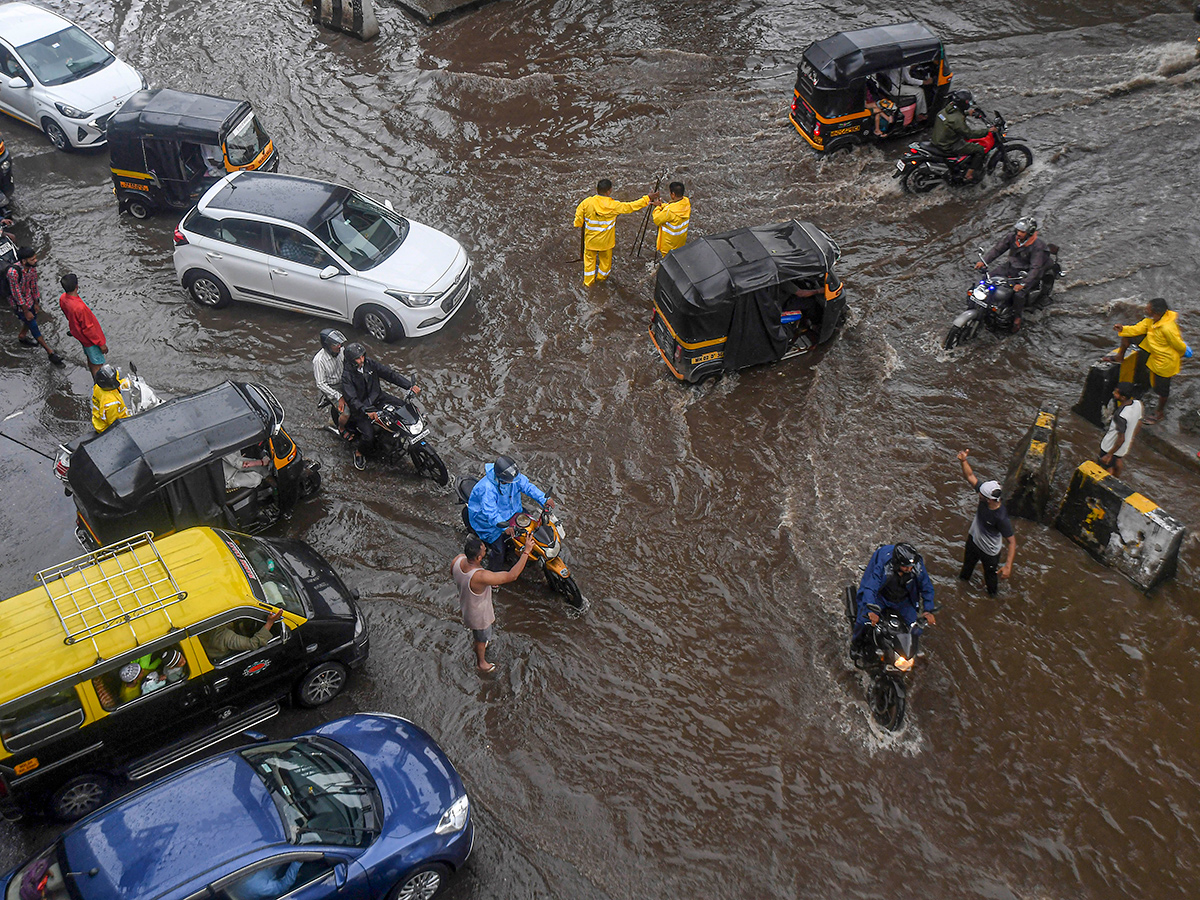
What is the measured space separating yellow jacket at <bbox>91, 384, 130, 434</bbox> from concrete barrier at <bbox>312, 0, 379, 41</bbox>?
12090 millimetres

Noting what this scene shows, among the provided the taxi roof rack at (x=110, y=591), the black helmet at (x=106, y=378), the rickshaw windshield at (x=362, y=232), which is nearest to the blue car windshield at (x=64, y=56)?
the rickshaw windshield at (x=362, y=232)

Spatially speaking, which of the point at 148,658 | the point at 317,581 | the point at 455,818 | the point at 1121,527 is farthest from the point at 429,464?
the point at 1121,527

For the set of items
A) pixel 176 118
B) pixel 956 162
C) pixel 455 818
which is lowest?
pixel 455 818

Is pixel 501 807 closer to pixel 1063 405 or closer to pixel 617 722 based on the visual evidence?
pixel 617 722

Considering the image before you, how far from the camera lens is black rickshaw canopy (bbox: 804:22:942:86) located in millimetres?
13836

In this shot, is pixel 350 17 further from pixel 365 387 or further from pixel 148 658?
pixel 148 658

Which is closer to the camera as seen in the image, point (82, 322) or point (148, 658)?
point (148, 658)

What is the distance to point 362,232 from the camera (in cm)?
1160

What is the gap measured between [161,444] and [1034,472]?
8.55m

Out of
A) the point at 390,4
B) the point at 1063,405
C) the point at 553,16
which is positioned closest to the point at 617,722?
the point at 1063,405

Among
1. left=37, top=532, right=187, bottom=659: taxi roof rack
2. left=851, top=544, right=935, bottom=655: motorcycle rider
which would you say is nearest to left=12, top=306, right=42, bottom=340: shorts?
left=37, top=532, right=187, bottom=659: taxi roof rack

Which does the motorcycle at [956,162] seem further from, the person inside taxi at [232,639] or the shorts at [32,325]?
the shorts at [32,325]

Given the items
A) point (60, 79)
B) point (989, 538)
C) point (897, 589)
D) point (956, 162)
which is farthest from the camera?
point (60, 79)

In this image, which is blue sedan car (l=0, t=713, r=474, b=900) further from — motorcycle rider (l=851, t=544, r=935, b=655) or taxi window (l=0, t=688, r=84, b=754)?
motorcycle rider (l=851, t=544, r=935, b=655)
